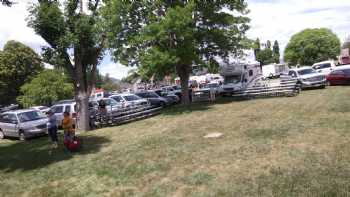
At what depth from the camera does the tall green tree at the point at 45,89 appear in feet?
156

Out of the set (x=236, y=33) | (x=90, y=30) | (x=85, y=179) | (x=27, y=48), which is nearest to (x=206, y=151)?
(x=85, y=179)

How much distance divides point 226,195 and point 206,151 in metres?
3.96

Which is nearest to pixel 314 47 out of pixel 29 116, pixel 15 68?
pixel 15 68

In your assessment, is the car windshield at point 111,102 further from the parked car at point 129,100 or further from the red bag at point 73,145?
the red bag at point 73,145

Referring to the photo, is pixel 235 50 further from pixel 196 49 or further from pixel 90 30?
pixel 90 30

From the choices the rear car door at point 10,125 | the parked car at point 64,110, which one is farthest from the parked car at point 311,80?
the rear car door at point 10,125

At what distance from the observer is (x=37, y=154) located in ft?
51.3

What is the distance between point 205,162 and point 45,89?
4007cm

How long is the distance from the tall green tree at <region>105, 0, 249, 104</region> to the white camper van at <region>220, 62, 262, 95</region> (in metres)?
4.77

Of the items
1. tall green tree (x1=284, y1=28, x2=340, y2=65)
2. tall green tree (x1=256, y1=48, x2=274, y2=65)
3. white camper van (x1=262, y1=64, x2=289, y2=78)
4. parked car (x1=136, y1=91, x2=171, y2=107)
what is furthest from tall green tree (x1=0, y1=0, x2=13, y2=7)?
tall green tree (x1=256, y1=48, x2=274, y2=65)

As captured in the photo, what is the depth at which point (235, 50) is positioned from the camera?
95.2ft

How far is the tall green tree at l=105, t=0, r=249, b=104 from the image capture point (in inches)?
960

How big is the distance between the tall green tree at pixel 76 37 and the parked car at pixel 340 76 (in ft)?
61.5

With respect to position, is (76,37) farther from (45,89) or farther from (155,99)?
(45,89)
